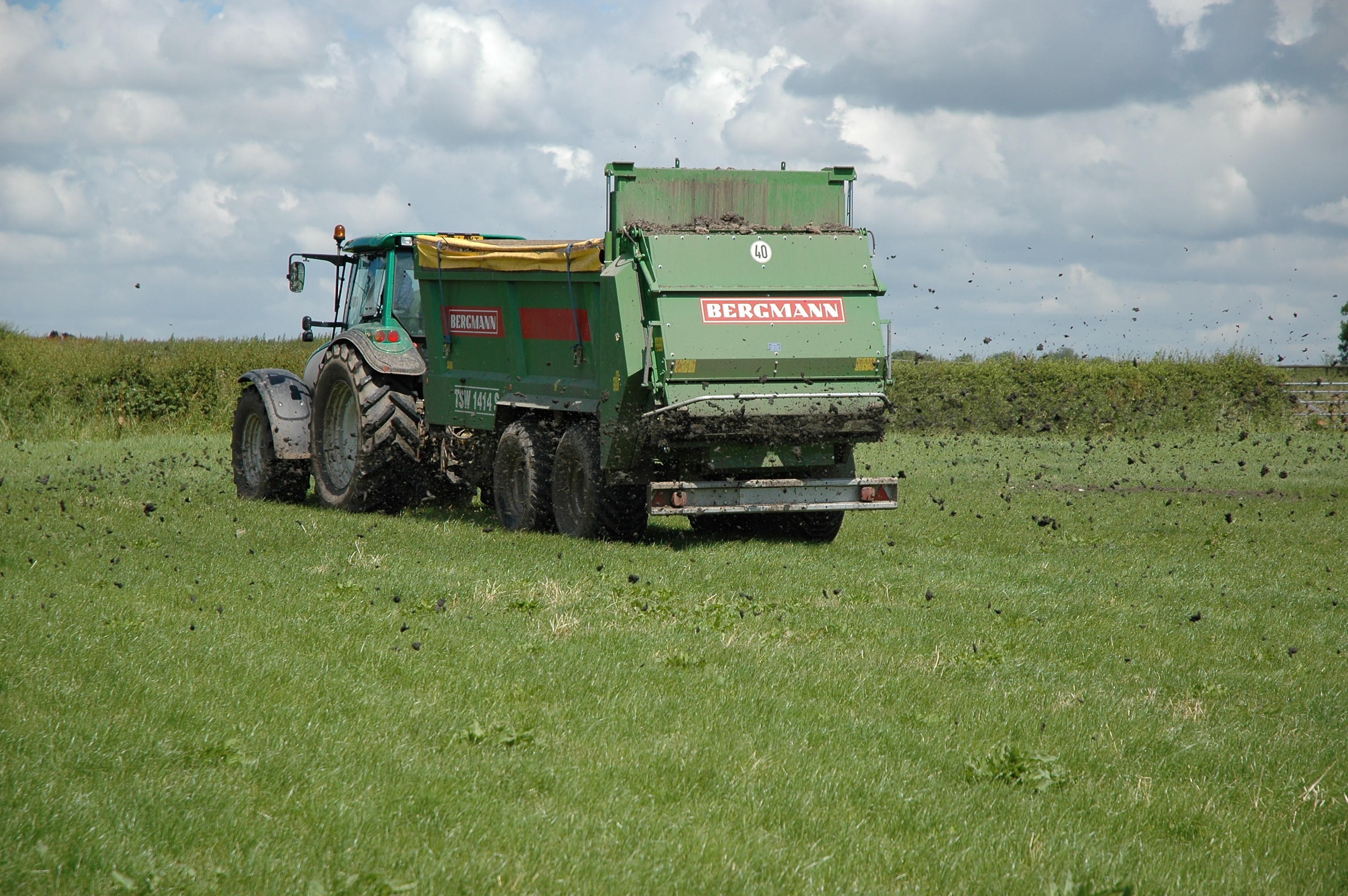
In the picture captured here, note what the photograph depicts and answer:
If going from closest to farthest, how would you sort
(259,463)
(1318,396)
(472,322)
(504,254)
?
(504,254) → (472,322) → (259,463) → (1318,396)

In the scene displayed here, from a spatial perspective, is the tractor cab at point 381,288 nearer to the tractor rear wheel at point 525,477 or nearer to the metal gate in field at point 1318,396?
the tractor rear wheel at point 525,477

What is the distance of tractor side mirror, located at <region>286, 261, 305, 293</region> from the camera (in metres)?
13.2

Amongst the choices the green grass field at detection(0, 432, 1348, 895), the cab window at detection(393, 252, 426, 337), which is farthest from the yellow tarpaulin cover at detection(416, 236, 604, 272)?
the green grass field at detection(0, 432, 1348, 895)

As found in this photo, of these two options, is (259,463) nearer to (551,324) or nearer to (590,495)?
(551,324)

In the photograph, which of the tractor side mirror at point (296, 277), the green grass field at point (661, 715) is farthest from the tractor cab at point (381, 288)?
the green grass field at point (661, 715)

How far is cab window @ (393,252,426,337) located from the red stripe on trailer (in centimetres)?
220

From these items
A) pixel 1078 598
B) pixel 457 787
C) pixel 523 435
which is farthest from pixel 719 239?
pixel 457 787

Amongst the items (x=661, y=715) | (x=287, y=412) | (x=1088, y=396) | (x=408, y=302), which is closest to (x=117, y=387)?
(x=287, y=412)

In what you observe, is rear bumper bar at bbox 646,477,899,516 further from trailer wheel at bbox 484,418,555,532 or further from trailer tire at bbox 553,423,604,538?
trailer wheel at bbox 484,418,555,532

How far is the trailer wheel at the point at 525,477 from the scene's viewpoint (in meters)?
11.3

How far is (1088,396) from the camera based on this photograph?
26.6 meters

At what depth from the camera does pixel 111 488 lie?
590 inches

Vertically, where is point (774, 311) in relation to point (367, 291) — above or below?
below

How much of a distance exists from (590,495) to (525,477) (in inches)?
45.0
